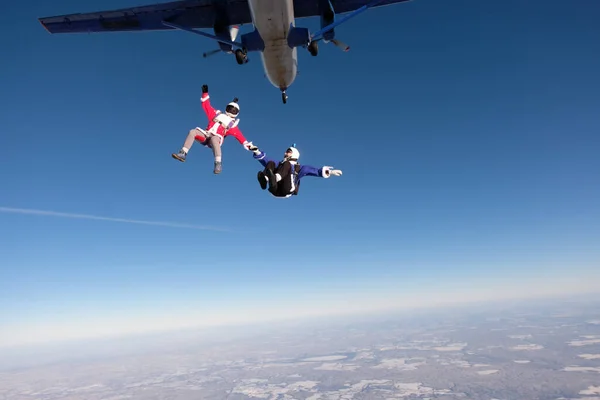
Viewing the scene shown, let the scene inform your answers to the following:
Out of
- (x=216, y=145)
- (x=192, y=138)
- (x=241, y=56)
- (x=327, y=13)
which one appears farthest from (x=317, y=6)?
(x=192, y=138)

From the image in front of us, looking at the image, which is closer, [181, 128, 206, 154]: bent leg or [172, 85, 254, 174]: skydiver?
[181, 128, 206, 154]: bent leg

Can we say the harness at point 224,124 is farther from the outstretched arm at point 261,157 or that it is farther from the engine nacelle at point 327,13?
the engine nacelle at point 327,13

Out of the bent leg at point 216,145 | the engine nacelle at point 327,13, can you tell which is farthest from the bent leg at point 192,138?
the engine nacelle at point 327,13

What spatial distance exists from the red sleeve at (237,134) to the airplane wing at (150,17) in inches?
346

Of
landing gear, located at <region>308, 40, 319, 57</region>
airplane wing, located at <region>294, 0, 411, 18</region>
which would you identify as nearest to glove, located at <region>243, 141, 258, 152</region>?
landing gear, located at <region>308, 40, 319, 57</region>

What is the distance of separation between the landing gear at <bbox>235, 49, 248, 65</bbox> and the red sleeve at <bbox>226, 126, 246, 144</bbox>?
5.25m

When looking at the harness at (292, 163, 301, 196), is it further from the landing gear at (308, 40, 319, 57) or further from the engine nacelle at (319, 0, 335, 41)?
the engine nacelle at (319, 0, 335, 41)

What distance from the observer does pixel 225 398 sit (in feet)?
415

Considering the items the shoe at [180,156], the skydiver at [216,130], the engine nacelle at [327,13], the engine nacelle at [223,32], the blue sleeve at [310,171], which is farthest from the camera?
the engine nacelle at [327,13]

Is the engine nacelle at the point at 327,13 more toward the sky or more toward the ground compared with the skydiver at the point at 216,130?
more toward the sky

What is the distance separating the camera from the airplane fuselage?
10.4 metres

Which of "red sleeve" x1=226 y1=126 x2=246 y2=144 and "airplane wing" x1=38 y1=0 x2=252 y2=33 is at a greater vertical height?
"airplane wing" x1=38 y1=0 x2=252 y2=33

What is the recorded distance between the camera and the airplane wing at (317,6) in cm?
1447

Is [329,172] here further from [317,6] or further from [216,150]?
[317,6]
